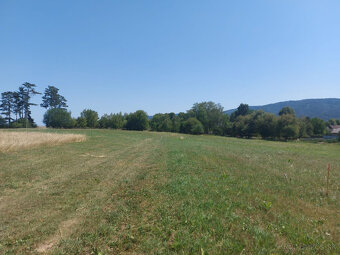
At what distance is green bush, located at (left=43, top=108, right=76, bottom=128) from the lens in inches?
3115

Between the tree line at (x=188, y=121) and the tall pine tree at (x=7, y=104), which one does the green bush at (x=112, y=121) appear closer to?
the tree line at (x=188, y=121)

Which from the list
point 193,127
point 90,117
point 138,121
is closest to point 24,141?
point 193,127

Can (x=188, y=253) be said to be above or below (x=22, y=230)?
below

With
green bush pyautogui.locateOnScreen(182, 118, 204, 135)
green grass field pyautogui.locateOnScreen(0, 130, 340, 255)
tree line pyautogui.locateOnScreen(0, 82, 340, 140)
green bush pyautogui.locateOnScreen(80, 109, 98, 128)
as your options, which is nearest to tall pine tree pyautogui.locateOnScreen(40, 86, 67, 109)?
tree line pyautogui.locateOnScreen(0, 82, 340, 140)

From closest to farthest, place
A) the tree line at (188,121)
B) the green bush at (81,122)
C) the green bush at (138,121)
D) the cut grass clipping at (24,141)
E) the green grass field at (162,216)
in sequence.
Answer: the green grass field at (162,216), the cut grass clipping at (24,141), the tree line at (188,121), the green bush at (81,122), the green bush at (138,121)

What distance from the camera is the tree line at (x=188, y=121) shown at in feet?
233

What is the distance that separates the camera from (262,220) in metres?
5.04

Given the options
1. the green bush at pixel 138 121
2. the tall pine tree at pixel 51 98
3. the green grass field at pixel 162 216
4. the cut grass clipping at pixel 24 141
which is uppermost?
the tall pine tree at pixel 51 98

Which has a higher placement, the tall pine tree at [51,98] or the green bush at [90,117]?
the tall pine tree at [51,98]

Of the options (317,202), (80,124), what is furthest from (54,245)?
(80,124)

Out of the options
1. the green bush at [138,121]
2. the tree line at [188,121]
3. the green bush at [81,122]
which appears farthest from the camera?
the green bush at [138,121]

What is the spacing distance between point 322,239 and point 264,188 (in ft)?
11.9

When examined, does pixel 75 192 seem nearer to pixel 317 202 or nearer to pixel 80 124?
pixel 317 202

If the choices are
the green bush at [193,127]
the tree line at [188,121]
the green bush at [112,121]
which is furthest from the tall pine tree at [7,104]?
the green bush at [193,127]
